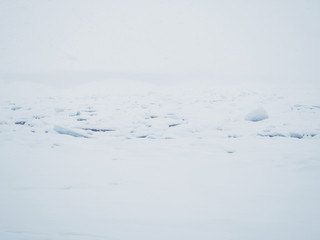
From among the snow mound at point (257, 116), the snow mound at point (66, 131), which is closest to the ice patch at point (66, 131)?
the snow mound at point (66, 131)

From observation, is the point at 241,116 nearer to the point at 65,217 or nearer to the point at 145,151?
the point at 145,151

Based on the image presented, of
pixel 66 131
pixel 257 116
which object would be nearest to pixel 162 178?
pixel 66 131

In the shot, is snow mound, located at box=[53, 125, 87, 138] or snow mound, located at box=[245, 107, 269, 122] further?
snow mound, located at box=[245, 107, 269, 122]

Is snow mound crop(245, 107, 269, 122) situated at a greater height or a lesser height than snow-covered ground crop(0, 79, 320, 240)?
greater

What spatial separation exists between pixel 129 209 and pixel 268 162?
1.94 metres

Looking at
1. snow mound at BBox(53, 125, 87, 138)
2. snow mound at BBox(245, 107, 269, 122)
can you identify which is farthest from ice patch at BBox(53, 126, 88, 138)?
snow mound at BBox(245, 107, 269, 122)

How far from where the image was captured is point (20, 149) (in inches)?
139

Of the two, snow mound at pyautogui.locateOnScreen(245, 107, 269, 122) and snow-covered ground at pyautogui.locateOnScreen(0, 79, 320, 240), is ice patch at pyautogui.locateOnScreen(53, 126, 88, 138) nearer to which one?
snow-covered ground at pyautogui.locateOnScreen(0, 79, 320, 240)

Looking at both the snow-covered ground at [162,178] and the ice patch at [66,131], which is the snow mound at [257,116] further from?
the ice patch at [66,131]

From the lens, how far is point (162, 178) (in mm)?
2594

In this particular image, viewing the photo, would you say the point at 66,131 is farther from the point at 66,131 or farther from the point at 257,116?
the point at 257,116

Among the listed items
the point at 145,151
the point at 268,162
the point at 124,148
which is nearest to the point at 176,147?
the point at 145,151

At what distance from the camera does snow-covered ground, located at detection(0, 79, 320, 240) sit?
1.75 m

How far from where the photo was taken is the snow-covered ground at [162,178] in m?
1.75
